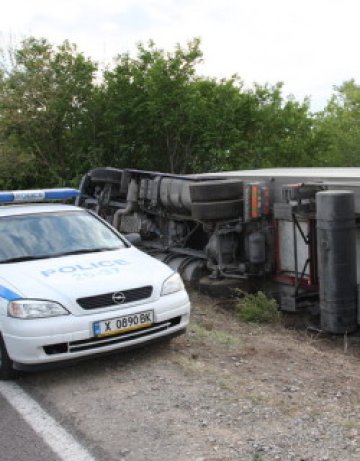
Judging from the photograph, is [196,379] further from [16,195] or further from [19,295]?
[16,195]

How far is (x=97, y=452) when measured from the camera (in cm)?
385

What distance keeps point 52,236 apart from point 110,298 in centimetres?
144

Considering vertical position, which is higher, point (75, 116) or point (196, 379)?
point (75, 116)

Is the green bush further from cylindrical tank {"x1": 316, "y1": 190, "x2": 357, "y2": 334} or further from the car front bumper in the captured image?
the car front bumper

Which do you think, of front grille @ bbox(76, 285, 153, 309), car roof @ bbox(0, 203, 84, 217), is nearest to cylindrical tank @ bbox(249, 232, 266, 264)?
car roof @ bbox(0, 203, 84, 217)

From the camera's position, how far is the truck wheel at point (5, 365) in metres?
5.22

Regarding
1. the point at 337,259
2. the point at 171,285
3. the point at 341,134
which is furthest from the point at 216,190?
the point at 341,134

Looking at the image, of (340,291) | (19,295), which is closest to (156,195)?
(340,291)

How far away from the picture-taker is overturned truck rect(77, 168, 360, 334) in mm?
6793

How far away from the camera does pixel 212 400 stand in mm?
4559

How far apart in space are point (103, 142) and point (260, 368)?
10704 millimetres

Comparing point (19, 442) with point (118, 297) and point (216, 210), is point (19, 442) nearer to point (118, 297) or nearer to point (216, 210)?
point (118, 297)

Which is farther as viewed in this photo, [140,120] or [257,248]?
[140,120]

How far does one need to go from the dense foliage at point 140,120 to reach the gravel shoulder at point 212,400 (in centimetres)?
858
